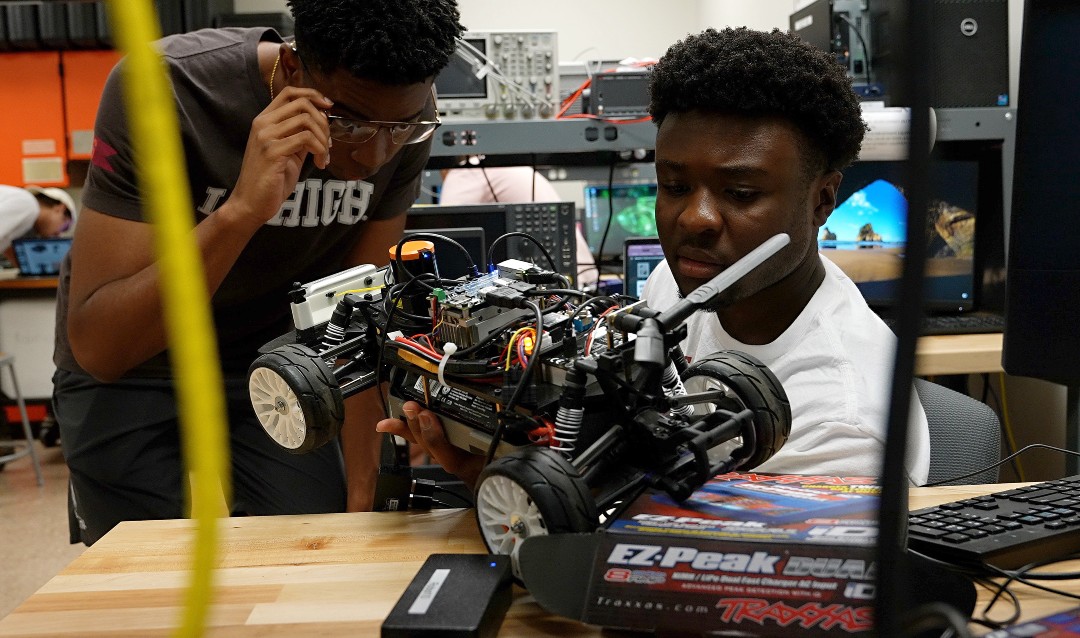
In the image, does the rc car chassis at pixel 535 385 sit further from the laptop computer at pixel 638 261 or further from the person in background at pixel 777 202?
the laptop computer at pixel 638 261

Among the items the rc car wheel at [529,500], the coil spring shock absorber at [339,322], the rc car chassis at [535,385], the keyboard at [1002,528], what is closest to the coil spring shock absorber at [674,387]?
the rc car chassis at [535,385]

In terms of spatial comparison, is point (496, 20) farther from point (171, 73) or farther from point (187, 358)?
point (187, 358)

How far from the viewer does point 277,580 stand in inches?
32.0

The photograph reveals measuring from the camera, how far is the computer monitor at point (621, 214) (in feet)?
9.82

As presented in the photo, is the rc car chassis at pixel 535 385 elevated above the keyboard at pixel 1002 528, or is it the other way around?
the rc car chassis at pixel 535 385

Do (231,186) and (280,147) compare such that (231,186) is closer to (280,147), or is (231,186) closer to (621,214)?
(280,147)

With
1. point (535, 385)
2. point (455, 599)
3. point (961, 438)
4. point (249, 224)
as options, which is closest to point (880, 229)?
point (961, 438)

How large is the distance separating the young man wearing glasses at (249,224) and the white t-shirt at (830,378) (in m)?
0.57

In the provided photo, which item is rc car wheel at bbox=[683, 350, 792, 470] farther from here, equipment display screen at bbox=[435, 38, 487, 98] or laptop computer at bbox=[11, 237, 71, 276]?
laptop computer at bbox=[11, 237, 71, 276]

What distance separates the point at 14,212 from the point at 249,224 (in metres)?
3.10

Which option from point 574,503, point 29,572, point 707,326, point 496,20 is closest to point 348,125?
point 707,326

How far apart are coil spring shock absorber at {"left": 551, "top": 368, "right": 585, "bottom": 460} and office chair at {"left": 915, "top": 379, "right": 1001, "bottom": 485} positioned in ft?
2.33

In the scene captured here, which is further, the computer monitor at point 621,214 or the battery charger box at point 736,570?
the computer monitor at point 621,214

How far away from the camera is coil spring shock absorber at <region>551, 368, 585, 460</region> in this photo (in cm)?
74
